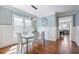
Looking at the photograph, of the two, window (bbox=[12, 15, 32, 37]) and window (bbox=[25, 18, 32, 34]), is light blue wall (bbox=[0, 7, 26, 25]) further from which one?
window (bbox=[25, 18, 32, 34])

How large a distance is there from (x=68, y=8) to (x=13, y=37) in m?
1.23

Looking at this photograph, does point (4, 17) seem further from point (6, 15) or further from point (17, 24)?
point (17, 24)

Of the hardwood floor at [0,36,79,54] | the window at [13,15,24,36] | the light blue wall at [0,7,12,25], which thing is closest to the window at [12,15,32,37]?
the window at [13,15,24,36]

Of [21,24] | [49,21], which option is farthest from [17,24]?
[49,21]

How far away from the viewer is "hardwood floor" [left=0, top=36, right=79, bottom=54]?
1664mm

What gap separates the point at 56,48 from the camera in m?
1.70

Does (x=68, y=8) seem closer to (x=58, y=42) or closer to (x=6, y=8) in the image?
(x=58, y=42)

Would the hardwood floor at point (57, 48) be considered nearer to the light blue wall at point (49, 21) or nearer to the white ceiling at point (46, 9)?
the light blue wall at point (49, 21)

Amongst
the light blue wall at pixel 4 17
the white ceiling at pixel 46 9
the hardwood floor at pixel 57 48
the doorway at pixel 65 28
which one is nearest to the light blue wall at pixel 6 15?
the light blue wall at pixel 4 17

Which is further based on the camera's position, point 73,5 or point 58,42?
point 58,42

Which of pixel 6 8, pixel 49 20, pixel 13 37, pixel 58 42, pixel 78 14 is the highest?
pixel 6 8

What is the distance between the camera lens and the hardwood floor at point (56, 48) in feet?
5.46

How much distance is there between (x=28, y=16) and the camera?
175cm
